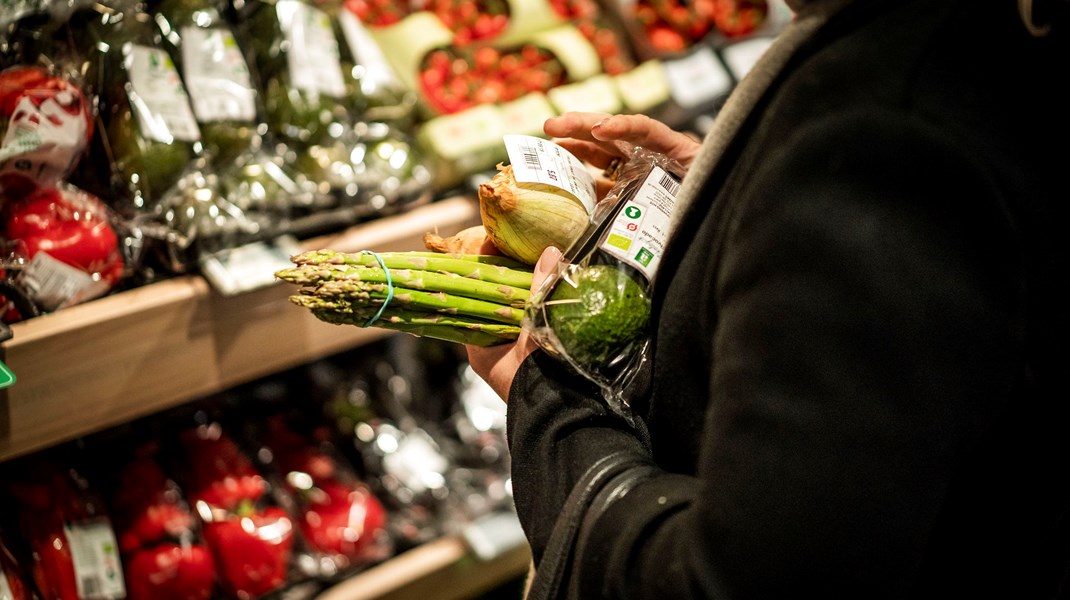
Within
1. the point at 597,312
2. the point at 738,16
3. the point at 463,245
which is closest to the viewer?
the point at 597,312

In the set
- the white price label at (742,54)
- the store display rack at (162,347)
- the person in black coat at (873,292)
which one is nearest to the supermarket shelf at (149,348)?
the store display rack at (162,347)

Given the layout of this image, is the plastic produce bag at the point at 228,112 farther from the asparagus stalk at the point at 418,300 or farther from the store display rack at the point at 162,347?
the asparagus stalk at the point at 418,300

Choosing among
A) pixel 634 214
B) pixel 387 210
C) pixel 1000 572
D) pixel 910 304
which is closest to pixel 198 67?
pixel 387 210

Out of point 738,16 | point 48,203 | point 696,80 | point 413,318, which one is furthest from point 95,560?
point 738,16

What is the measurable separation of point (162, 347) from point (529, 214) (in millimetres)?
707

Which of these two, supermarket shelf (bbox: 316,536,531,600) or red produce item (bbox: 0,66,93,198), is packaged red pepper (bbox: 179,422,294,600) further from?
red produce item (bbox: 0,66,93,198)

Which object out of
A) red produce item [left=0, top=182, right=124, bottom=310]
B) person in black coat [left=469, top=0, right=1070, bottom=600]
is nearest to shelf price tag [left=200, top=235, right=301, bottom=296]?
red produce item [left=0, top=182, right=124, bottom=310]

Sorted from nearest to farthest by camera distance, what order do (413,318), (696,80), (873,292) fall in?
(873,292) → (413,318) → (696,80)

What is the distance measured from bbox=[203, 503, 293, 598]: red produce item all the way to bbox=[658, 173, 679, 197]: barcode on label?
1.01 m

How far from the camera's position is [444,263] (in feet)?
3.26

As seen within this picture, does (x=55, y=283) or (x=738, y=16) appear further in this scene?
(x=738, y=16)

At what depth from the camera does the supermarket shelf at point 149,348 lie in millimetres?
1213

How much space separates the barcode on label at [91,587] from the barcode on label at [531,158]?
1.04m

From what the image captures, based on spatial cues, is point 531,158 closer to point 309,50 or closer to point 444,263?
point 444,263
